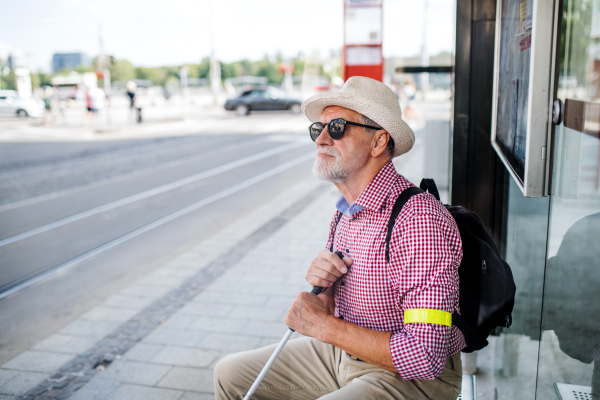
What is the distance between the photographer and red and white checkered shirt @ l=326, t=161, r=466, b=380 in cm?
172

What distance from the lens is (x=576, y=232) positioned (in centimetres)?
173

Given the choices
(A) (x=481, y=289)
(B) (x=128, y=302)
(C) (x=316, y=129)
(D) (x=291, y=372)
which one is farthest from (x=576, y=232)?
(B) (x=128, y=302)

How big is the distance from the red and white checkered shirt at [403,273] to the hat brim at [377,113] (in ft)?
0.41

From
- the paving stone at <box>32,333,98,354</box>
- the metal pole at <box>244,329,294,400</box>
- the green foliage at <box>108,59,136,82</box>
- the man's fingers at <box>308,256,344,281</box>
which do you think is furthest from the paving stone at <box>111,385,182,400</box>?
the green foliage at <box>108,59,136,82</box>

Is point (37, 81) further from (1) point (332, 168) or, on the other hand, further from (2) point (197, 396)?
(1) point (332, 168)

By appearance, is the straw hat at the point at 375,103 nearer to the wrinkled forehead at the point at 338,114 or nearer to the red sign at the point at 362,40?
the wrinkled forehead at the point at 338,114

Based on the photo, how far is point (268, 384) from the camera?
218 cm

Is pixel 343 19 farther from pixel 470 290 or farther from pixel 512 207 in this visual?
pixel 470 290

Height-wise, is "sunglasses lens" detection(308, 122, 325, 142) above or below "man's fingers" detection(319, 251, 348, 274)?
above

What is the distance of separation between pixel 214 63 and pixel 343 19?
3243 centimetres

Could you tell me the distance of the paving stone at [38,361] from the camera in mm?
3572

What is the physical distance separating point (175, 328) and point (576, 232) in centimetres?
318

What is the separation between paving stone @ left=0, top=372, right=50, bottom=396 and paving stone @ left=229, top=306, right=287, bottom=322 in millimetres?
1457

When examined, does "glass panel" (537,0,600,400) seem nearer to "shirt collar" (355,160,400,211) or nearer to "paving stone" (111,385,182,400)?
"shirt collar" (355,160,400,211)
